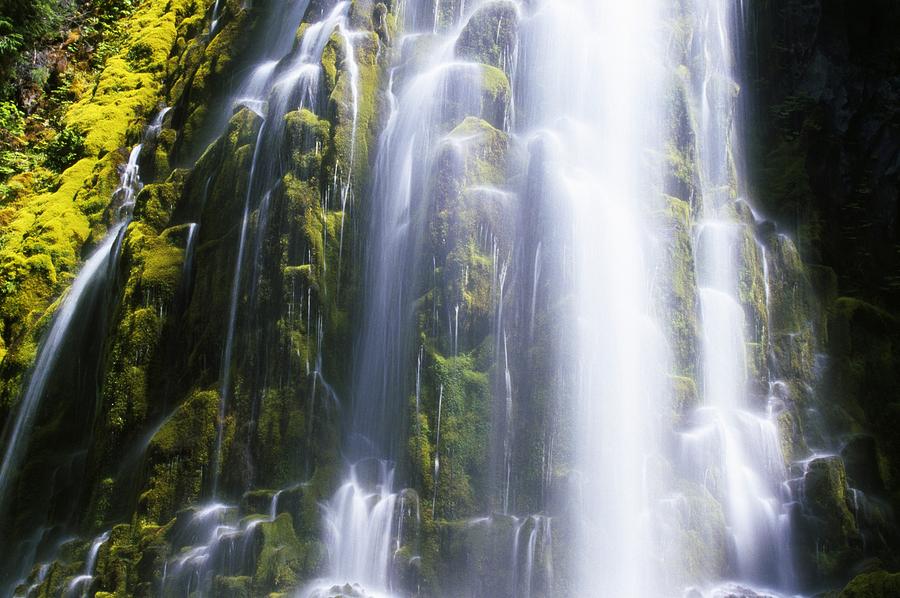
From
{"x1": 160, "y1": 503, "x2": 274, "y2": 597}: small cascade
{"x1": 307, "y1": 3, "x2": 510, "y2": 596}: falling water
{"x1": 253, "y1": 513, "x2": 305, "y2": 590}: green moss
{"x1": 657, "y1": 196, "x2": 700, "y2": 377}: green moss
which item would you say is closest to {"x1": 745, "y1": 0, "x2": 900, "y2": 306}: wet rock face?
{"x1": 657, "y1": 196, "x2": 700, "y2": 377}: green moss

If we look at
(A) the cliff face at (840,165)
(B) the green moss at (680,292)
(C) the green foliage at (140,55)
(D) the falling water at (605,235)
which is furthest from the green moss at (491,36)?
(C) the green foliage at (140,55)

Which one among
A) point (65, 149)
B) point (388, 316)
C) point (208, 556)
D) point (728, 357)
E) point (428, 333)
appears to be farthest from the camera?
point (65, 149)

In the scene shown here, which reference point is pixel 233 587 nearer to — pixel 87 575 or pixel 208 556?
pixel 208 556

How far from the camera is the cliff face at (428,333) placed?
27.4 ft

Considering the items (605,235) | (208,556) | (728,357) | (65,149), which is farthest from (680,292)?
(65,149)

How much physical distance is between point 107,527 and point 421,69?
772 centimetres

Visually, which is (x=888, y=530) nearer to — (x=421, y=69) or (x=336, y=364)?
(x=336, y=364)

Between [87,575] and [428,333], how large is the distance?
5111 mm

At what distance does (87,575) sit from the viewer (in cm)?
898

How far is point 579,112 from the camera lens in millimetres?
10344

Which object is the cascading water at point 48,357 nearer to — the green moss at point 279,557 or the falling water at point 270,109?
the falling water at point 270,109

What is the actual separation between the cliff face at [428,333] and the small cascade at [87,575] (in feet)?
0.42

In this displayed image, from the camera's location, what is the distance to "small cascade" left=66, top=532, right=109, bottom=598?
28.7 ft

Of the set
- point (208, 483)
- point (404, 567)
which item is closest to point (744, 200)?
point (404, 567)
